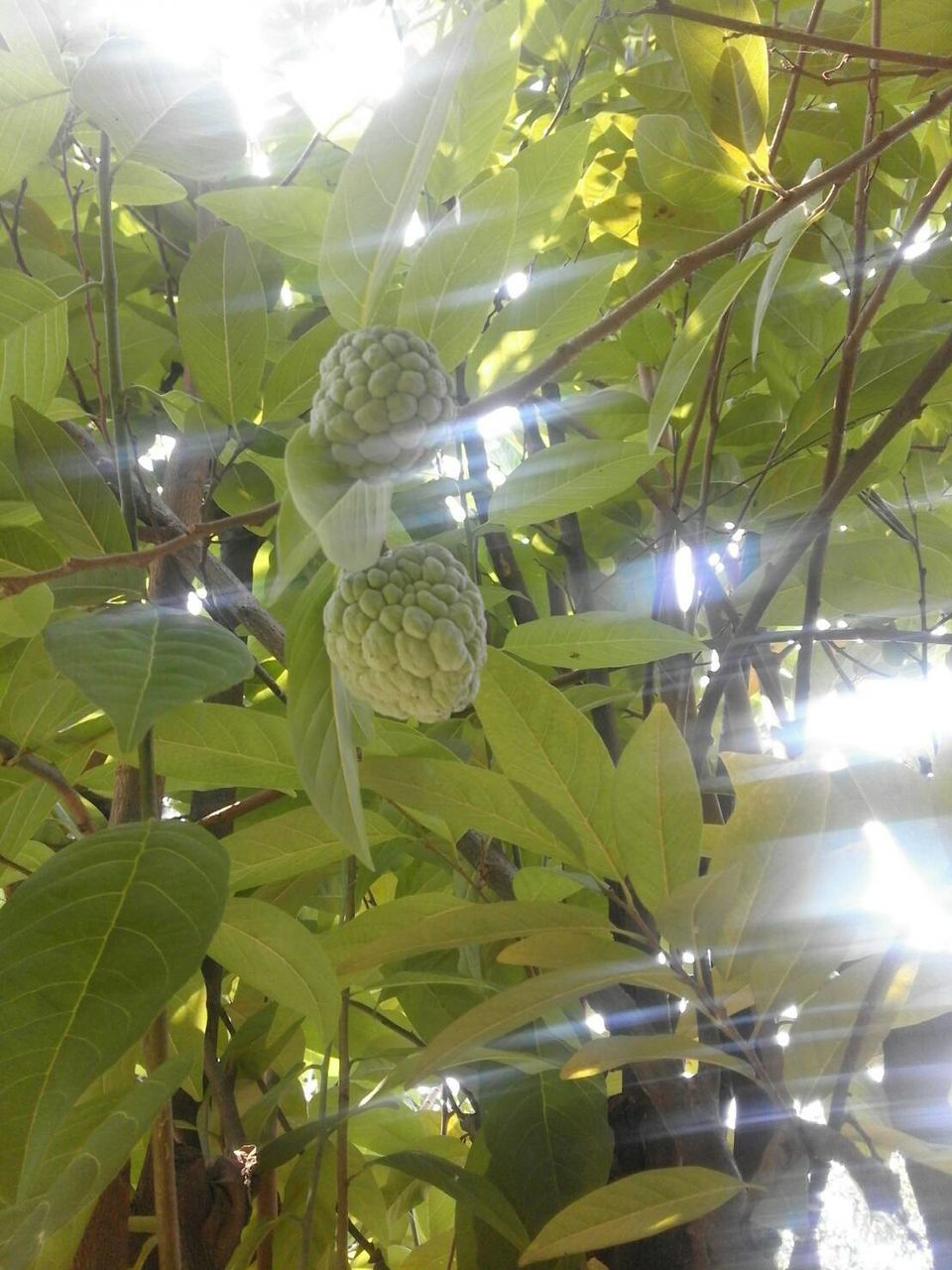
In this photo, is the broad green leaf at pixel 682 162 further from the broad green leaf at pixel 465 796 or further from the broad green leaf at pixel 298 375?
the broad green leaf at pixel 465 796

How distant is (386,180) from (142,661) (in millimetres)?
336

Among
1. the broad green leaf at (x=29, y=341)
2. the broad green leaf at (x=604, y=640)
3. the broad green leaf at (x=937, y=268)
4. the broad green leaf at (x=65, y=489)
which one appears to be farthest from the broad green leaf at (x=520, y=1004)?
the broad green leaf at (x=937, y=268)

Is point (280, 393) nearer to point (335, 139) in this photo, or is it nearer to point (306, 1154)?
point (335, 139)

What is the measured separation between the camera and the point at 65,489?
31.4 inches

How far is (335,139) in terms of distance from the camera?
3.94 ft

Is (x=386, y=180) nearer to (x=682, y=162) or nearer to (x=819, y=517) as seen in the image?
(x=682, y=162)

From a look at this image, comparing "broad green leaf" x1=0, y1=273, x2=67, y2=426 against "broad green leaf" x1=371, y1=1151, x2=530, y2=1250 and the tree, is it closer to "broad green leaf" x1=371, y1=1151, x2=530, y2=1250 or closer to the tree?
the tree

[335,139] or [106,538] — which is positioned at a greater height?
[335,139]

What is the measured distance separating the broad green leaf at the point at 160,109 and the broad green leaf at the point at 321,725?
399 millimetres

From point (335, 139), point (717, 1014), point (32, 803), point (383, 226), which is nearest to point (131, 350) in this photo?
point (335, 139)

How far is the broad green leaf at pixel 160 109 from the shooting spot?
809 mm

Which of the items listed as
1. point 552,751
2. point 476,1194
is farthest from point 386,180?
point 476,1194

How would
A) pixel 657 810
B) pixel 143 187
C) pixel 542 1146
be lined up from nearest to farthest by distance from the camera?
pixel 657 810
pixel 542 1146
pixel 143 187

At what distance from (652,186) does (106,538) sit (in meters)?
0.62
